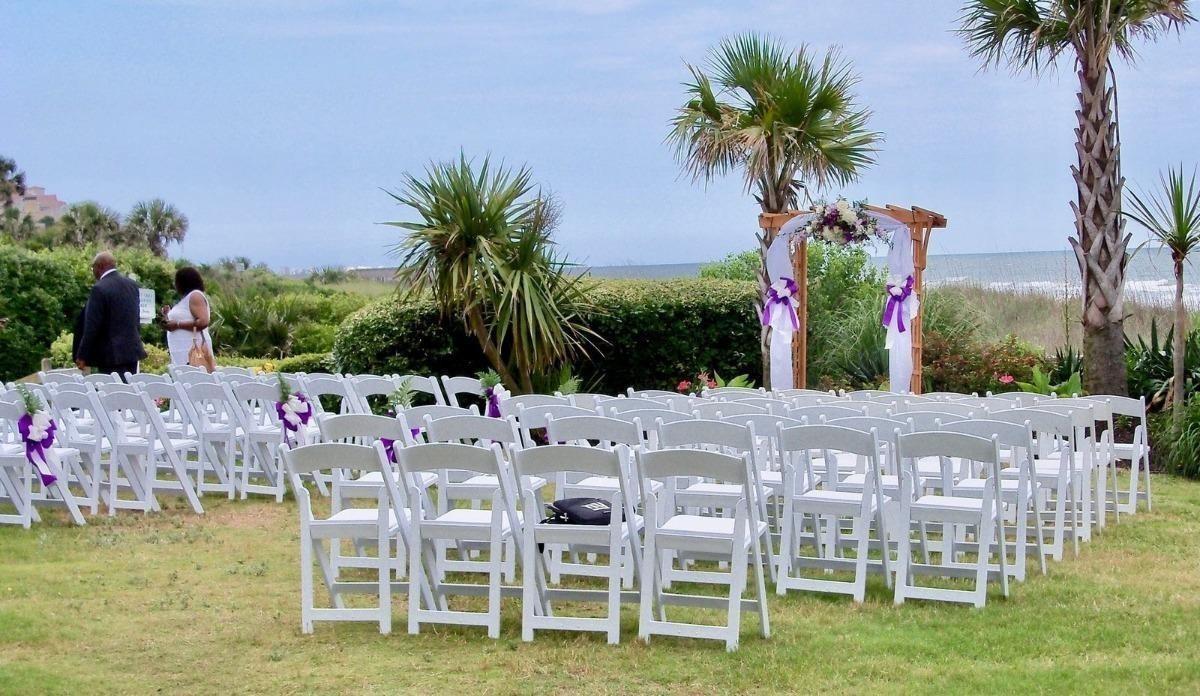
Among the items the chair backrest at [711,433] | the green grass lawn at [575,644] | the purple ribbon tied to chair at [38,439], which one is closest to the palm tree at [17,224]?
the purple ribbon tied to chair at [38,439]

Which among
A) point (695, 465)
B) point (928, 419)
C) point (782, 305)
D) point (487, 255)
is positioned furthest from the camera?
point (782, 305)

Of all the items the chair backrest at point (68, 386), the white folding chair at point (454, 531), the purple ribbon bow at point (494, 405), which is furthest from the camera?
the chair backrest at point (68, 386)

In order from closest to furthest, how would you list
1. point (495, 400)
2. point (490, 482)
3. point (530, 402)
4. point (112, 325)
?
1. point (490, 482)
2. point (530, 402)
3. point (495, 400)
4. point (112, 325)

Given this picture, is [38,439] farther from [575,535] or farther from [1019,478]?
[1019,478]

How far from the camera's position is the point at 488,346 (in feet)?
39.1

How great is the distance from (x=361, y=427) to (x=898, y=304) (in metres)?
6.58

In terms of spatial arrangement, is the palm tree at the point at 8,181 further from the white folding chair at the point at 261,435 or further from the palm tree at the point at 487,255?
the white folding chair at the point at 261,435

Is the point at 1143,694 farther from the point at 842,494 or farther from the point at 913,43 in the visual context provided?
the point at 913,43

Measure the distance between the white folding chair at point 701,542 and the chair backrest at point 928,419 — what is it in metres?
1.32

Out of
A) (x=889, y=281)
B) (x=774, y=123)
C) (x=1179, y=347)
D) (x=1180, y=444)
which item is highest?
(x=774, y=123)

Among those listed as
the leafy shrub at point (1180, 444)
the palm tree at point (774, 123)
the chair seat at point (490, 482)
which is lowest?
the leafy shrub at point (1180, 444)

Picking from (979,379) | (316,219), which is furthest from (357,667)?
(316,219)

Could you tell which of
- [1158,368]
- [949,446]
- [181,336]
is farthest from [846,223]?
[949,446]

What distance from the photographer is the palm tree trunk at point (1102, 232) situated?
11.1 meters
